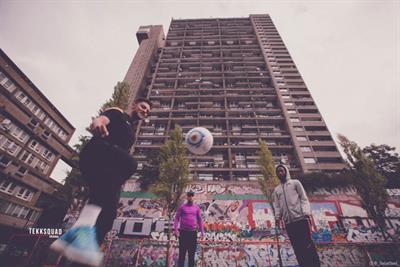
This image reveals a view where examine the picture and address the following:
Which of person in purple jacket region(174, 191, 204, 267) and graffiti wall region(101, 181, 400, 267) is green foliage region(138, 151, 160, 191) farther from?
person in purple jacket region(174, 191, 204, 267)

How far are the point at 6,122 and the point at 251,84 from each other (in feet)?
140

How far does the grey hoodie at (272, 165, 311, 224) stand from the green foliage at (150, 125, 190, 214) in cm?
1181

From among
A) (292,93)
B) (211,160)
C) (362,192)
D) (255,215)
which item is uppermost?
(292,93)

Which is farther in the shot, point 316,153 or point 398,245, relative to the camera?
point 316,153

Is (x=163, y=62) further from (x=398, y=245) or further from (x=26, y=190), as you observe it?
(x=398, y=245)

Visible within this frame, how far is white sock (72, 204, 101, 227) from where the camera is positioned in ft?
4.70

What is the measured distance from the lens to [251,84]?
139 feet

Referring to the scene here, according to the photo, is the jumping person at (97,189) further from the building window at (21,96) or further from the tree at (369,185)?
the building window at (21,96)

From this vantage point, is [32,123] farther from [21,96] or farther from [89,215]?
[89,215]

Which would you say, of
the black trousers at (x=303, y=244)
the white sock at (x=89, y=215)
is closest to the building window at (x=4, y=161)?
the white sock at (x=89, y=215)

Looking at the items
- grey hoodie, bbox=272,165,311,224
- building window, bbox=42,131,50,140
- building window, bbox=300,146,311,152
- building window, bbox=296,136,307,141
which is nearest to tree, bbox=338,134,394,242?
building window, bbox=300,146,311,152

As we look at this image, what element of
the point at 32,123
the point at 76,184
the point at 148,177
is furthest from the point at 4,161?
the point at 148,177

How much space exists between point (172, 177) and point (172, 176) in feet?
0.27

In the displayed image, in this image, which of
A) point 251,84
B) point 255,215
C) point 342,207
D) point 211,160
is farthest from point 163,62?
point 342,207
